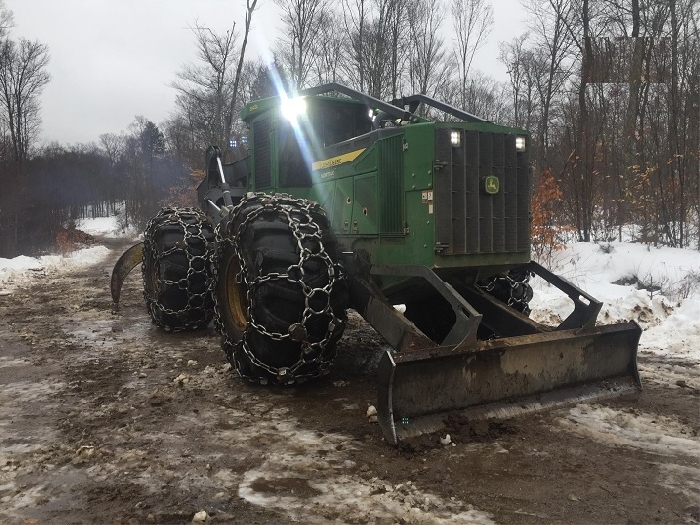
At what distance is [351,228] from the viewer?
5121 millimetres

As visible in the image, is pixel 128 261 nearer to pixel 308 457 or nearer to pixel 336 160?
→ pixel 336 160

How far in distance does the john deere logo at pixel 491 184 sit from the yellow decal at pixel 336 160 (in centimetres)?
113

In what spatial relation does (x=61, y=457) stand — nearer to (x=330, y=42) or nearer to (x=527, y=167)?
(x=527, y=167)

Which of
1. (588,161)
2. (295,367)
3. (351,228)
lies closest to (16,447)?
(295,367)

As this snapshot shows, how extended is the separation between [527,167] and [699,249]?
7.77 meters

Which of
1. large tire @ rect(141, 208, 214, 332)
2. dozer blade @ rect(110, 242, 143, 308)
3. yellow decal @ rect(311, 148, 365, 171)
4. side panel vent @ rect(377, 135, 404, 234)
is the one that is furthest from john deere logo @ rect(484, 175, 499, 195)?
dozer blade @ rect(110, 242, 143, 308)

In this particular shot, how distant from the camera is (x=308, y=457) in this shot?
3.42 metres

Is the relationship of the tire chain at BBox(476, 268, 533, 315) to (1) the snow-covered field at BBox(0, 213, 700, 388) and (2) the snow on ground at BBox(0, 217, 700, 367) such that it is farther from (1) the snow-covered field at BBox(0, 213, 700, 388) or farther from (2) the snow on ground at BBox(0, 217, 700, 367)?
(2) the snow on ground at BBox(0, 217, 700, 367)

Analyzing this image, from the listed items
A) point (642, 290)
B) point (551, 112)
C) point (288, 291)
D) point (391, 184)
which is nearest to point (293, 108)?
point (391, 184)

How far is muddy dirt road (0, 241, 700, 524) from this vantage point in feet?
9.16

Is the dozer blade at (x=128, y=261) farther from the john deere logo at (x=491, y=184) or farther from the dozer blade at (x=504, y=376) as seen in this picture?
the dozer blade at (x=504, y=376)

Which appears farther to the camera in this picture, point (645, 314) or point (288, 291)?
point (645, 314)

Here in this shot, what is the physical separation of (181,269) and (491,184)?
4.25m

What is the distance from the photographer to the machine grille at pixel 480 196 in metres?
4.22
